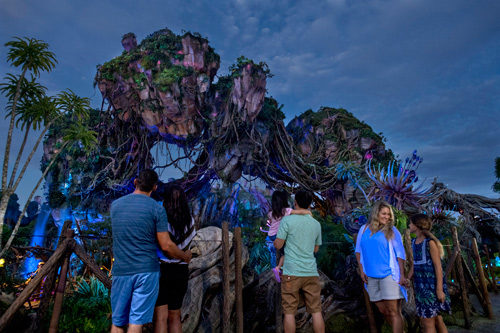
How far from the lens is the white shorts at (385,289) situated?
2.98 metres

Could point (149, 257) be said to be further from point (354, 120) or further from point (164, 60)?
point (354, 120)

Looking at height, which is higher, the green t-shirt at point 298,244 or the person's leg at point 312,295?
the green t-shirt at point 298,244

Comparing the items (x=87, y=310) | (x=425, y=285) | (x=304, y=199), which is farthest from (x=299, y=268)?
(x=87, y=310)

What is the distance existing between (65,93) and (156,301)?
6.02 metres

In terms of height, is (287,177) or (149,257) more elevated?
(287,177)

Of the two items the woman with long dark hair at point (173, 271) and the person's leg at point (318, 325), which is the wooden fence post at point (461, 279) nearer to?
the person's leg at point (318, 325)

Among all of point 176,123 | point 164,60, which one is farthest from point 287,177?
point 164,60

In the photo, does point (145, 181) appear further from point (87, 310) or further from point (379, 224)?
point (87, 310)

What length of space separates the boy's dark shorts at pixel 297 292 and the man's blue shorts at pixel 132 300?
134cm

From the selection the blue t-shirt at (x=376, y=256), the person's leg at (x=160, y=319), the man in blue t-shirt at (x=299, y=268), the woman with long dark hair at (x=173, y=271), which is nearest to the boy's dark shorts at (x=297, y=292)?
the man in blue t-shirt at (x=299, y=268)

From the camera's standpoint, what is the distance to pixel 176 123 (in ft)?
47.6

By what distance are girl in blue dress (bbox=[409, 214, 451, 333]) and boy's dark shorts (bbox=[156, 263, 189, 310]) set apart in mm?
2617

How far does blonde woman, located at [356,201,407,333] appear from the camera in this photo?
2998 millimetres

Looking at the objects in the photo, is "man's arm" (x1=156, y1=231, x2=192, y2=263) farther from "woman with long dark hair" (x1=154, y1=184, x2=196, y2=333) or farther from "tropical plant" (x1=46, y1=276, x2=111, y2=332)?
"tropical plant" (x1=46, y1=276, x2=111, y2=332)
